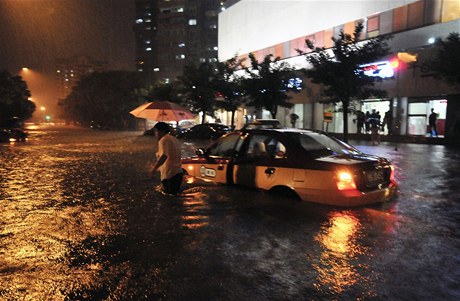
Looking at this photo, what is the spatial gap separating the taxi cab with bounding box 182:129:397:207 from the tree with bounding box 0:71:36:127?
4925 centimetres

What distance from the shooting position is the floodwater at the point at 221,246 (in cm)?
378

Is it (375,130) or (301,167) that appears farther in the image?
(375,130)

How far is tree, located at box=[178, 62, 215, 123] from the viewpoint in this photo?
38.3 m

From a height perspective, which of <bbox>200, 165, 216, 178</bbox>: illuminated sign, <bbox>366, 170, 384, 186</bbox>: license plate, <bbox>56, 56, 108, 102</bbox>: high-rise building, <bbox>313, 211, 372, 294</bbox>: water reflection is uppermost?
<bbox>56, 56, 108, 102</bbox>: high-rise building

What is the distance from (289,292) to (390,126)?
26.4 m

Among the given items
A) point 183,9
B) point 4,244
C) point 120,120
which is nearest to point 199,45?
point 183,9

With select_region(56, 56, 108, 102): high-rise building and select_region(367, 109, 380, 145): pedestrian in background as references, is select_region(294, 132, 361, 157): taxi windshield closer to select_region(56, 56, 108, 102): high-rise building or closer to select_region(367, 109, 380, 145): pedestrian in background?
select_region(367, 109, 380, 145): pedestrian in background

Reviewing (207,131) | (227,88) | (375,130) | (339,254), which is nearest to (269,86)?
(207,131)

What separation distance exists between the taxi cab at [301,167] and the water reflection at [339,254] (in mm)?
451

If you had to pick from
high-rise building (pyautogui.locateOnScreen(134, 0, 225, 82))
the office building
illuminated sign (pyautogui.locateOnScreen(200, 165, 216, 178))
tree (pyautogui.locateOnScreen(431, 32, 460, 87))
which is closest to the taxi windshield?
illuminated sign (pyautogui.locateOnScreen(200, 165, 216, 178))

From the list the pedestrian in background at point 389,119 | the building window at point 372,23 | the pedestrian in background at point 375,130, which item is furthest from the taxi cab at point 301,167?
the building window at point 372,23

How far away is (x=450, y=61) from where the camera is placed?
20.1m

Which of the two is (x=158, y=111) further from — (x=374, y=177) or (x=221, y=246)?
(x=221, y=246)

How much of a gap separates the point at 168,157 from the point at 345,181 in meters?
3.18
